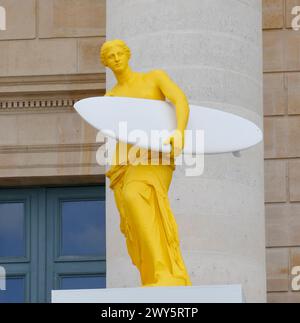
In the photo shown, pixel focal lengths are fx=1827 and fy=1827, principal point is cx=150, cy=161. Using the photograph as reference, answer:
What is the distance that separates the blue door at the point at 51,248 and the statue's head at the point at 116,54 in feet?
23.2

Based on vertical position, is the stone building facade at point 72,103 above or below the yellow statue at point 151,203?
above

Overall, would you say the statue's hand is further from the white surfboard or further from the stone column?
the stone column

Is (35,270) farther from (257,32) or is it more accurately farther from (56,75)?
(257,32)

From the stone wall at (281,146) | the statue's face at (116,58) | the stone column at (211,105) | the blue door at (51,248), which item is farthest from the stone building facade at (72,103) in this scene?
the statue's face at (116,58)

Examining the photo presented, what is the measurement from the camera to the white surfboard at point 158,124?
15.7 m

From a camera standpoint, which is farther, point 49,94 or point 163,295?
point 49,94

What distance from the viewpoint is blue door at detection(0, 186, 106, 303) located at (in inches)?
904

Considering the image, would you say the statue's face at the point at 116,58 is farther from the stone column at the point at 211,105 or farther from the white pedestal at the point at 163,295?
the stone column at the point at 211,105

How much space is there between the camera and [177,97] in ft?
52.3

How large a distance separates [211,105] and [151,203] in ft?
12.3

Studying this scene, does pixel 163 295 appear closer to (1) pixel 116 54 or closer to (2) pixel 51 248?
(1) pixel 116 54

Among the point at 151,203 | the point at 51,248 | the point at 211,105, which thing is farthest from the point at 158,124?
the point at 51,248

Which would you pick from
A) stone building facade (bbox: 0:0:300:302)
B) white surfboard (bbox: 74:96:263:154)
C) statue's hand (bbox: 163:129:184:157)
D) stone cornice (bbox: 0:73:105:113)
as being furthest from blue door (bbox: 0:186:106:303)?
statue's hand (bbox: 163:129:184:157)
